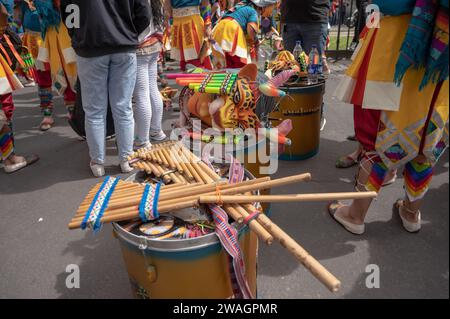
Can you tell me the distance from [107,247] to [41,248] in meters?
0.43

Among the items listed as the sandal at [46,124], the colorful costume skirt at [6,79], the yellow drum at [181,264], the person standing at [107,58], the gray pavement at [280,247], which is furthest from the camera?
the sandal at [46,124]

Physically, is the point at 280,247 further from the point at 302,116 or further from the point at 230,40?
the point at 230,40

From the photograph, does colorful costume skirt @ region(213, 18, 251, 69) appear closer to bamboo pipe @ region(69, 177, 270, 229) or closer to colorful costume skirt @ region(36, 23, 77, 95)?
colorful costume skirt @ region(36, 23, 77, 95)

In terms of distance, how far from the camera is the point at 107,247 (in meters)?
2.17

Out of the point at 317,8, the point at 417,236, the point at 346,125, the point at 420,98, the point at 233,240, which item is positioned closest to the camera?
the point at 233,240

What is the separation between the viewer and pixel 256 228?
1.19 metres

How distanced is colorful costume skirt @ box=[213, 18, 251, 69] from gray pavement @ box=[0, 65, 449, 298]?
44.4 inches

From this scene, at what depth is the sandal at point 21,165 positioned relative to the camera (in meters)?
3.20

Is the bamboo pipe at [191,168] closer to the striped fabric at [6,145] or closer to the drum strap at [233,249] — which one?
the drum strap at [233,249]

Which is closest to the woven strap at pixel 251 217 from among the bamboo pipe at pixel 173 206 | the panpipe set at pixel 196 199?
the panpipe set at pixel 196 199

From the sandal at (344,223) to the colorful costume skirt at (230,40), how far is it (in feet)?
5.47

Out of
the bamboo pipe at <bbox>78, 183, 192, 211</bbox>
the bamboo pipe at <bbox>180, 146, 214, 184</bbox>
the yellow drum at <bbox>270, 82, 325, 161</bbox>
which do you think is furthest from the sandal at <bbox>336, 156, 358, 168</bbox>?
the bamboo pipe at <bbox>78, 183, 192, 211</bbox>
